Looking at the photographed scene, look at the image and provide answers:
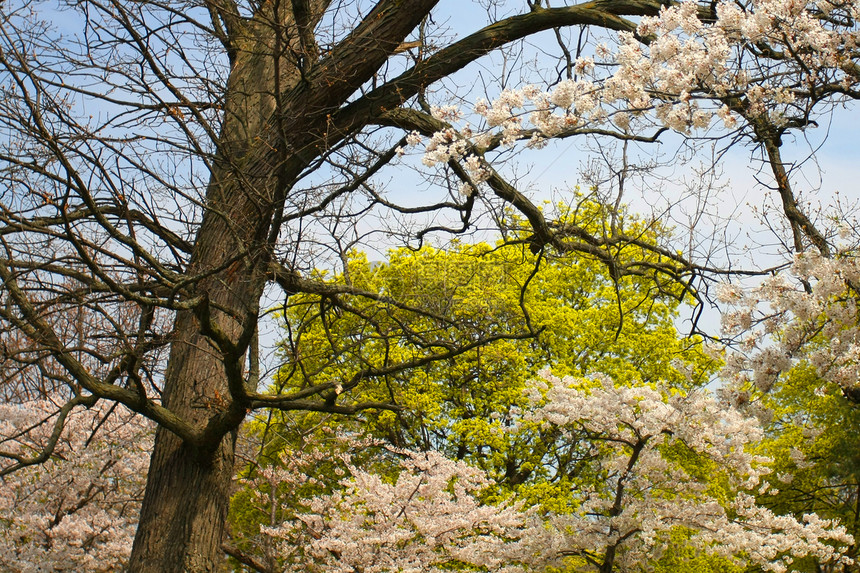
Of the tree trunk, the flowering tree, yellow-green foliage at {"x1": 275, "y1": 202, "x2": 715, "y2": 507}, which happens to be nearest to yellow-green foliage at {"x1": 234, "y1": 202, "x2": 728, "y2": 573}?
yellow-green foliage at {"x1": 275, "y1": 202, "x2": 715, "y2": 507}

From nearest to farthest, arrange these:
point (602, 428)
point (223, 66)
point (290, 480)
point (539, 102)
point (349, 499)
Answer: point (539, 102) < point (223, 66) < point (602, 428) < point (349, 499) < point (290, 480)

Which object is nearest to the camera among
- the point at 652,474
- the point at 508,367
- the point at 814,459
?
the point at 652,474

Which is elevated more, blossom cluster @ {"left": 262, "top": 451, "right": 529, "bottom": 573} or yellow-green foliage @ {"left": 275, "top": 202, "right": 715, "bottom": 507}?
yellow-green foliage @ {"left": 275, "top": 202, "right": 715, "bottom": 507}

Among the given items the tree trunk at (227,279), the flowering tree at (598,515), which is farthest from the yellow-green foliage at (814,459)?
the tree trunk at (227,279)

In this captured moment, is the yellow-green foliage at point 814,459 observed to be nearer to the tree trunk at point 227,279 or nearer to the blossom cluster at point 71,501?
the blossom cluster at point 71,501

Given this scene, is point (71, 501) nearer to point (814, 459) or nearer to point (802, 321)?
point (802, 321)

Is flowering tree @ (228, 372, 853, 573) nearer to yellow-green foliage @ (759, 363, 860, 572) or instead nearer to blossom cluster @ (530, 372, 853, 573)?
blossom cluster @ (530, 372, 853, 573)

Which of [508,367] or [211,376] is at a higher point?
[508,367]

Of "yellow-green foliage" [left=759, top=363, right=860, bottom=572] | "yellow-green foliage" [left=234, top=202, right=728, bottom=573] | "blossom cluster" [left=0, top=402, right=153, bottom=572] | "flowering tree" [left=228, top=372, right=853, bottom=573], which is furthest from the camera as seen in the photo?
"yellow-green foliage" [left=759, top=363, right=860, bottom=572]

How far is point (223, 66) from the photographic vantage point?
6.18 metres

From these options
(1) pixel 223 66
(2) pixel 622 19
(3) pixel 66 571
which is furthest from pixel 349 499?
(2) pixel 622 19

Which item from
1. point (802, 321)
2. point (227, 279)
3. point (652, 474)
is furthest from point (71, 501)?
point (802, 321)

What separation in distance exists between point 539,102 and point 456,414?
452 inches

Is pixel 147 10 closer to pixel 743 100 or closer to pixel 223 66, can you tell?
pixel 223 66
